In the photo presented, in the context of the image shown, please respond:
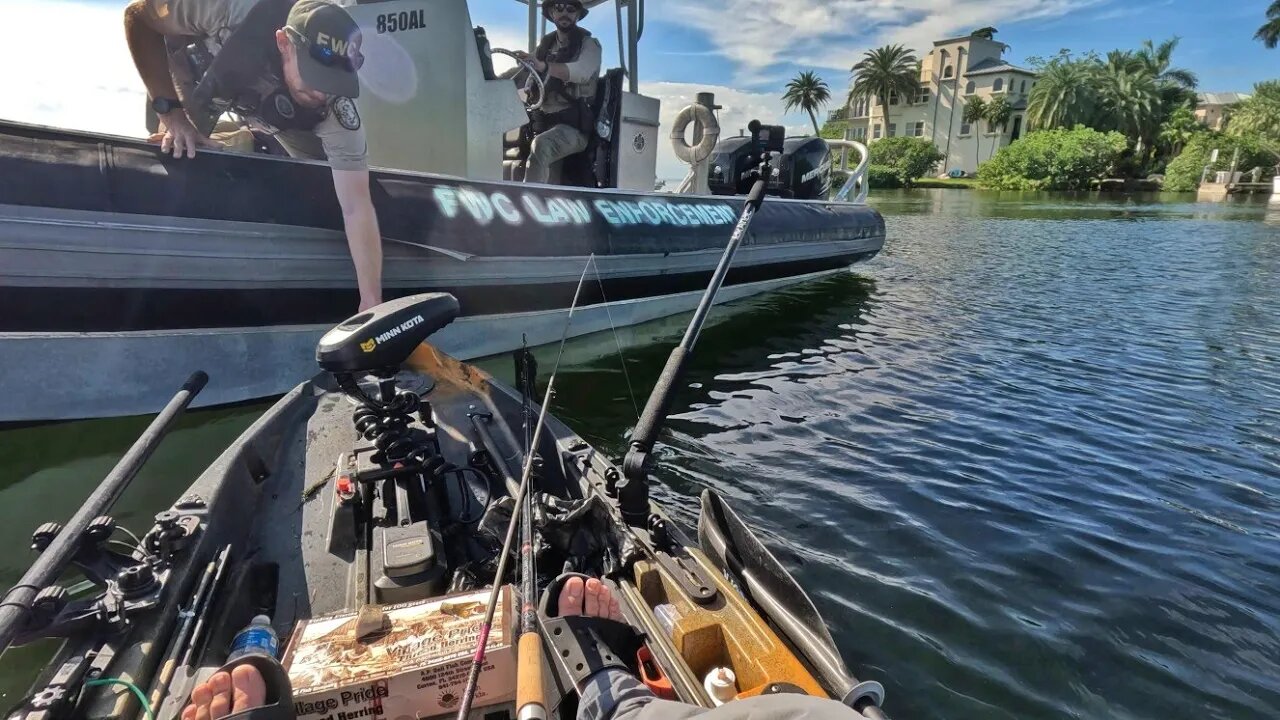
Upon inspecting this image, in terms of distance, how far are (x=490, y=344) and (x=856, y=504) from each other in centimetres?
364

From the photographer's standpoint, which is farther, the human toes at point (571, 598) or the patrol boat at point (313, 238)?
the patrol boat at point (313, 238)

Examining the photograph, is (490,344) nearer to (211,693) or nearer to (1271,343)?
(211,693)

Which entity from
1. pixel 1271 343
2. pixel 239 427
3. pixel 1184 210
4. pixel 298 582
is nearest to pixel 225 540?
pixel 298 582

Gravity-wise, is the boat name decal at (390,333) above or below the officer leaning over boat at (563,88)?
below

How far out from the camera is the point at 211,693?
5.14 ft

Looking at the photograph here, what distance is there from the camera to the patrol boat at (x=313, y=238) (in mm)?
4074

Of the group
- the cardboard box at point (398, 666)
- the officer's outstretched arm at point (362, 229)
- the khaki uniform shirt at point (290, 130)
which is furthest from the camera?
the officer's outstretched arm at point (362, 229)

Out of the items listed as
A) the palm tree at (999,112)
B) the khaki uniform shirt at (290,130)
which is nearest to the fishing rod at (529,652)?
the khaki uniform shirt at (290,130)

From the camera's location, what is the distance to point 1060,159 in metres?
47.8

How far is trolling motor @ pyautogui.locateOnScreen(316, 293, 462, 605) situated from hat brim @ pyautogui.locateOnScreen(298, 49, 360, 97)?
2.10 m

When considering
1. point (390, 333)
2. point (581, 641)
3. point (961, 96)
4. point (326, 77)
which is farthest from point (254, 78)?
point (961, 96)

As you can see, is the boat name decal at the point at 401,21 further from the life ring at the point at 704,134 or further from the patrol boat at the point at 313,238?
the life ring at the point at 704,134

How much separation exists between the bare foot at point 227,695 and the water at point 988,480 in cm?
172

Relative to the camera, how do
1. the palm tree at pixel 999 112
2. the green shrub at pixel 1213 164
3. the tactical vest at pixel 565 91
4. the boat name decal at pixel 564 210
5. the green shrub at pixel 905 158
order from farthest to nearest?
the palm tree at pixel 999 112 < the green shrub at pixel 905 158 < the green shrub at pixel 1213 164 < the tactical vest at pixel 565 91 < the boat name decal at pixel 564 210
